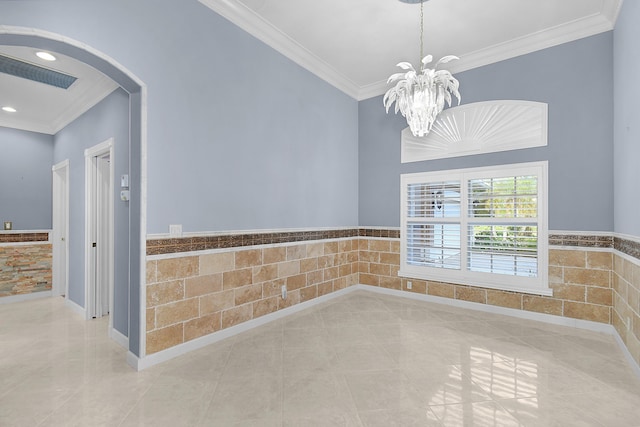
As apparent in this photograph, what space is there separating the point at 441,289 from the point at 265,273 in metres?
2.48

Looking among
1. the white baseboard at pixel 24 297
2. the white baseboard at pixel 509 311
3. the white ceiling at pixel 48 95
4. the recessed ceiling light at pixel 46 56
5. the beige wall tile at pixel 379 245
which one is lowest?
the white baseboard at pixel 24 297

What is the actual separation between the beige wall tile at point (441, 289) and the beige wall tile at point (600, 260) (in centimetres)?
149

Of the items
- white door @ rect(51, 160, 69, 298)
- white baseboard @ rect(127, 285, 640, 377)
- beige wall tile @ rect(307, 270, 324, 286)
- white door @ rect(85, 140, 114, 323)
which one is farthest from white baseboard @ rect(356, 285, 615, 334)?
white door @ rect(51, 160, 69, 298)

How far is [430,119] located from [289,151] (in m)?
1.71

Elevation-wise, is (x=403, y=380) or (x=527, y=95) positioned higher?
(x=527, y=95)

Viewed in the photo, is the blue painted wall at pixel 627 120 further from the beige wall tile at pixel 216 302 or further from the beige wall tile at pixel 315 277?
the beige wall tile at pixel 216 302

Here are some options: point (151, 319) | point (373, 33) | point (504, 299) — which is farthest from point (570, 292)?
point (151, 319)

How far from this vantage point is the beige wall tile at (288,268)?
368 centimetres

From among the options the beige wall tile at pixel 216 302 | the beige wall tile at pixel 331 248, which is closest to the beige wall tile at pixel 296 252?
the beige wall tile at pixel 331 248

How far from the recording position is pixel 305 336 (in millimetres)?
3102

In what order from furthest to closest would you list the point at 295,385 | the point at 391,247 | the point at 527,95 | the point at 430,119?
1. the point at 391,247
2. the point at 527,95
3. the point at 430,119
4. the point at 295,385

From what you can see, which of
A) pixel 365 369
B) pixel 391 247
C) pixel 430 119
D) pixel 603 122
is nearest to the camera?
pixel 365 369

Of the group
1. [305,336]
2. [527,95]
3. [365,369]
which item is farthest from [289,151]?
→ [527,95]

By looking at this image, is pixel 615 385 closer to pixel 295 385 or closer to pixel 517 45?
pixel 295 385
